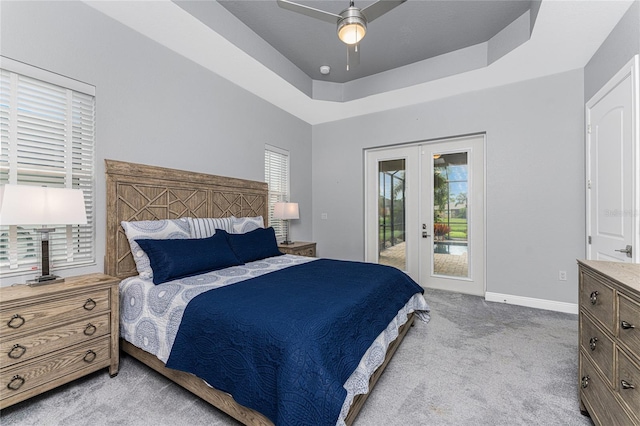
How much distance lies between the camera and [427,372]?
2.07 meters

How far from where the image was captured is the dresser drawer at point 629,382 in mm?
1058

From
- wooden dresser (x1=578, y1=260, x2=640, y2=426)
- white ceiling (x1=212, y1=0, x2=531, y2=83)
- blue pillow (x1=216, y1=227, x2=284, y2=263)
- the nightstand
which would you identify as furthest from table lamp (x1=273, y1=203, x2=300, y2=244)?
wooden dresser (x1=578, y1=260, x2=640, y2=426)

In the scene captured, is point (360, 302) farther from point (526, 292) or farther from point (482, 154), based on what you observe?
point (482, 154)

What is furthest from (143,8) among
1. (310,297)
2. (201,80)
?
(310,297)

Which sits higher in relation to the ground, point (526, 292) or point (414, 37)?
point (414, 37)

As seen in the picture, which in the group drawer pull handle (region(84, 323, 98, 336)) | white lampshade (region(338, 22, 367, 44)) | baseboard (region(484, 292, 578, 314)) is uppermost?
white lampshade (region(338, 22, 367, 44))

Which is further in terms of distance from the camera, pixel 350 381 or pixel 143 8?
pixel 143 8

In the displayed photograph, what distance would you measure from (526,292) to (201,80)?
Result: 4804 mm

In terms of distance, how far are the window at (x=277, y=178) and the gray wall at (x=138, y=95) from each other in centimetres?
28

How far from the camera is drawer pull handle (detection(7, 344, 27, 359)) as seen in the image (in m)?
1.56

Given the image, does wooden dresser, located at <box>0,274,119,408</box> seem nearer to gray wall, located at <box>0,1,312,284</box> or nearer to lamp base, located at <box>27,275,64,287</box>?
lamp base, located at <box>27,275,64,287</box>

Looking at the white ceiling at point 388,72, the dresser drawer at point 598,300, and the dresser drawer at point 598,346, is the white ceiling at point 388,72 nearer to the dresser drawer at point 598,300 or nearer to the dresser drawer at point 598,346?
the dresser drawer at point 598,300

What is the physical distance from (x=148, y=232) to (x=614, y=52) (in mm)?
4501

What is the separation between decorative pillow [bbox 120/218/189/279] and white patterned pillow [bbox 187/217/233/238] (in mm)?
74
